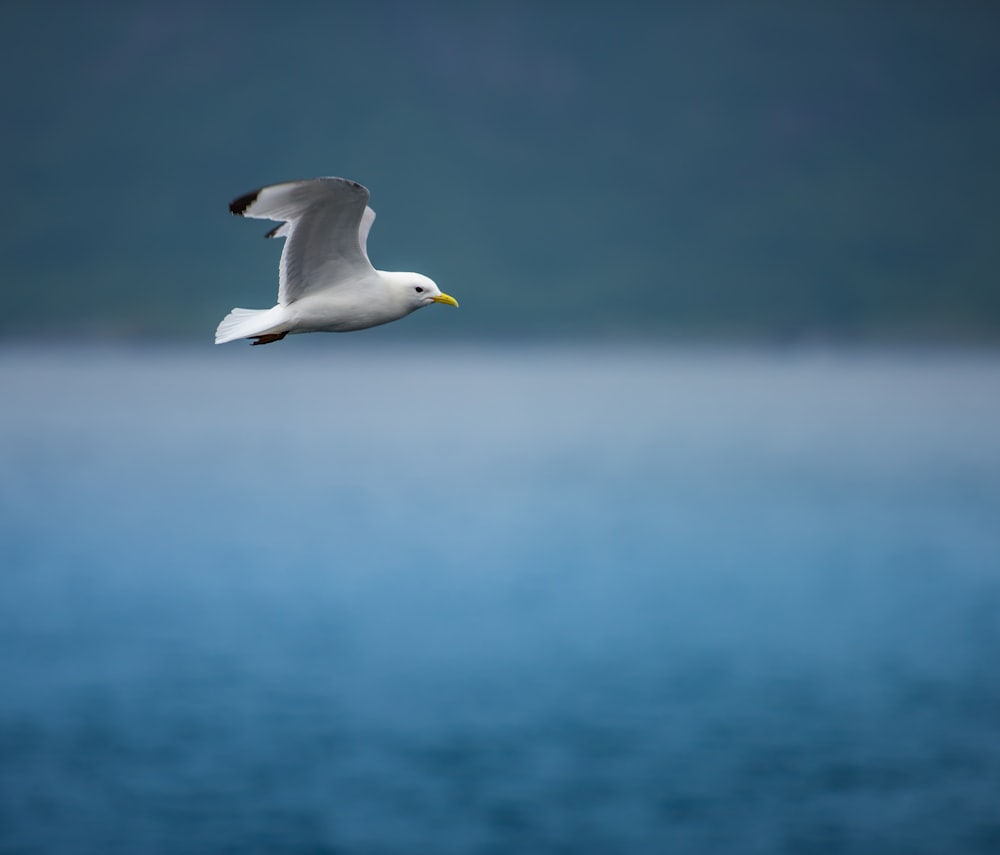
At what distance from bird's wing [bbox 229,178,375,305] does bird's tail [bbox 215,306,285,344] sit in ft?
0.73

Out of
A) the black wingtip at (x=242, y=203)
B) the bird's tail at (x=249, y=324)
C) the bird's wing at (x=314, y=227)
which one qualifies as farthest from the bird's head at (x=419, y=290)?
the black wingtip at (x=242, y=203)

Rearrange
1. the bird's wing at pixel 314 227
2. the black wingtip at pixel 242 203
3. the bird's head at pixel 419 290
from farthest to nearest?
the bird's head at pixel 419 290, the bird's wing at pixel 314 227, the black wingtip at pixel 242 203

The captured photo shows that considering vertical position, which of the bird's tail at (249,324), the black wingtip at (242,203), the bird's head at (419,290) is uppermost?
the black wingtip at (242,203)

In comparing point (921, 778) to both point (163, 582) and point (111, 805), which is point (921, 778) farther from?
point (163, 582)

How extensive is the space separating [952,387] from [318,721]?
169m

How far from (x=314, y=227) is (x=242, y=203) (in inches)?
28.2

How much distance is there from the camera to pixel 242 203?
1159cm

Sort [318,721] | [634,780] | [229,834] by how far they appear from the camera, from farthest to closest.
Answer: [318,721] < [634,780] < [229,834]

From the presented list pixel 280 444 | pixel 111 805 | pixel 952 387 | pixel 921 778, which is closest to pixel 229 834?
pixel 111 805

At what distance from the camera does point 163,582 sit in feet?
163

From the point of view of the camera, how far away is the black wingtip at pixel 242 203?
→ 11.5m

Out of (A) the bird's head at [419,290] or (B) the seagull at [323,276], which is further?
(A) the bird's head at [419,290]

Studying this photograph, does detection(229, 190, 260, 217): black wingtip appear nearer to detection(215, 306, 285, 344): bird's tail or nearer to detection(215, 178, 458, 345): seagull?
detection(215, 178, 458, 345): seagull

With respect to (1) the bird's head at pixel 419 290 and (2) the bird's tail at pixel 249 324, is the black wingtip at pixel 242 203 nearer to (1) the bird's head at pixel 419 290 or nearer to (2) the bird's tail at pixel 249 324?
(2) the bird's tail at pixel 249 324
